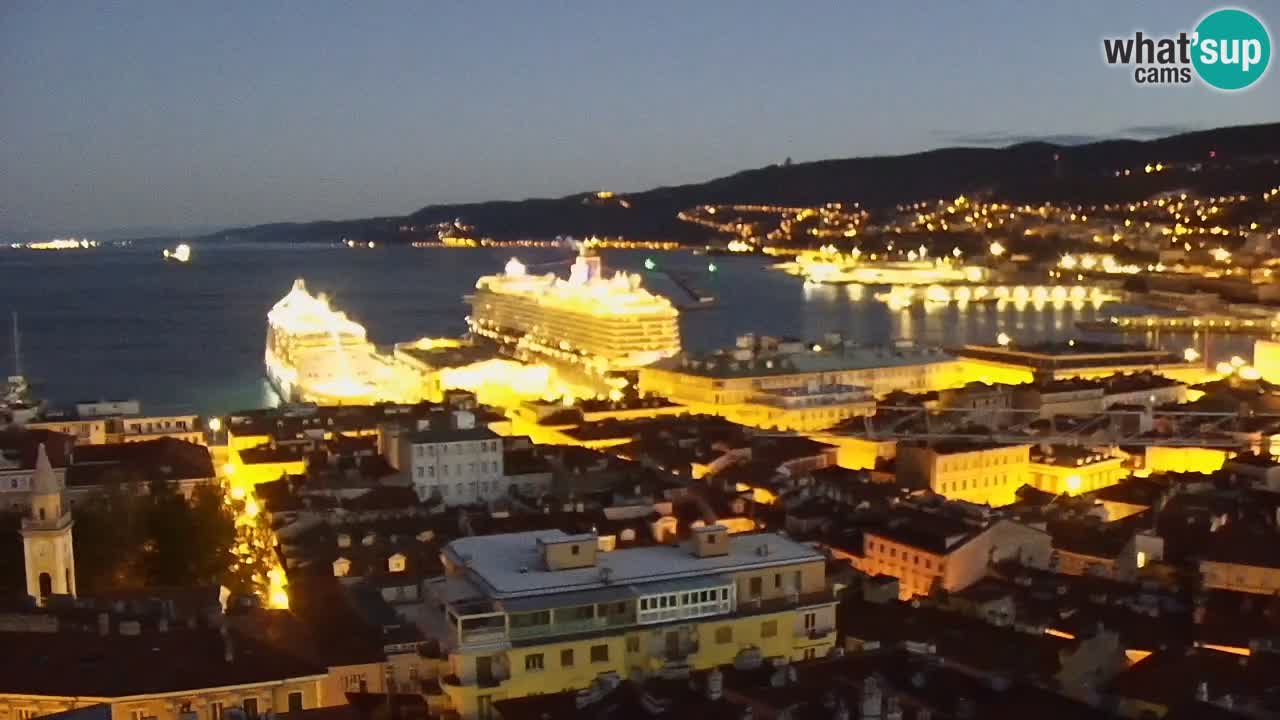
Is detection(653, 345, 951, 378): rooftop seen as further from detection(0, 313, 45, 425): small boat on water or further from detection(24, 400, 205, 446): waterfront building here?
detection(0, 313, 45, 425): small boat on water

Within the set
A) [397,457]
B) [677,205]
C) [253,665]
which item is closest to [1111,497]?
[397,457]

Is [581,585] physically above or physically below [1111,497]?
above

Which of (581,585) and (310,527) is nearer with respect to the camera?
(581,585)

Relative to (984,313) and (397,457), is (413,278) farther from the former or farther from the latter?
(397,457)

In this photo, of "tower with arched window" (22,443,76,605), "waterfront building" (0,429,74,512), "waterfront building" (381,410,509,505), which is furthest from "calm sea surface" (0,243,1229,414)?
"tower with arched window" (22,443,76,605)

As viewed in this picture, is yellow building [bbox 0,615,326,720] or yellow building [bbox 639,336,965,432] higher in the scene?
yellow building [bbox 0,615,326,720]

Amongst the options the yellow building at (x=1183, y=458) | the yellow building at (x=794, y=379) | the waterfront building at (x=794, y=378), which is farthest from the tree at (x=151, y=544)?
the waterfront building at (x=794, y=378)

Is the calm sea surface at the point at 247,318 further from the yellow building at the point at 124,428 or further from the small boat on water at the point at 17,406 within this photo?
the yellow building at the point at 124,428

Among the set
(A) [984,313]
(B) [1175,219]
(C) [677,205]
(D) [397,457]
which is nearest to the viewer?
(D) [397,457]
